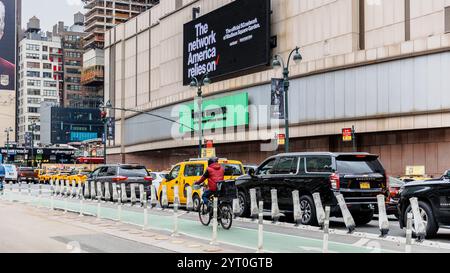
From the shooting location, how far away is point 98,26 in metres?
157

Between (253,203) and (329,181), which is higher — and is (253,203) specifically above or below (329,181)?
below

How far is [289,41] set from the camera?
51.9 meters

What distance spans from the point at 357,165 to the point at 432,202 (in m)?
3.24

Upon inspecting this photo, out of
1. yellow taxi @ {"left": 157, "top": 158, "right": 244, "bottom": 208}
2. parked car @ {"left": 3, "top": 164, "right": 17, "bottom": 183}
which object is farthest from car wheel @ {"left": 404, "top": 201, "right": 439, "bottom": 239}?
parked car @ {"left": 3, "top": 164, "right": 17, "bottom": 183}

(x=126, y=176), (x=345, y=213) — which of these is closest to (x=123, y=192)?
(x=126, y=176)

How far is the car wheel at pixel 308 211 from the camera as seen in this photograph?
1703 cm

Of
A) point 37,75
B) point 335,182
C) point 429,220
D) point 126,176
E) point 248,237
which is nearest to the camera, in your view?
point 429,220

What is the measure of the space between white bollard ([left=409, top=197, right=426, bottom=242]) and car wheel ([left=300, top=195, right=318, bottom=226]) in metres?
3.66

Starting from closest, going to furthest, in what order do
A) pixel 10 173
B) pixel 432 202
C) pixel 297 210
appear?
pixel 432 202 → pixel 297 210 → pixel 10 173

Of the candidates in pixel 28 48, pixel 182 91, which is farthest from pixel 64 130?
pixel 182 91

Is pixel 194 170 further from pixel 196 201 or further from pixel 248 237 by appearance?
pixel 248 237

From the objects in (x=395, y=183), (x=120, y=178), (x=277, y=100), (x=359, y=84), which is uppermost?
(x=359, y=84)

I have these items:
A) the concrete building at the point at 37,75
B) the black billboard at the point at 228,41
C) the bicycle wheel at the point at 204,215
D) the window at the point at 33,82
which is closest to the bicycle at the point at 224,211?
the bicycle wheel at the point at 204,215
